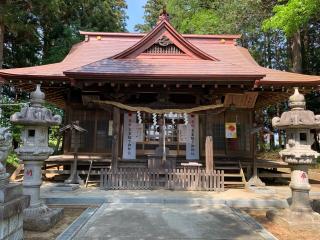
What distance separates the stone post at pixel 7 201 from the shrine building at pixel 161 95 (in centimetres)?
618

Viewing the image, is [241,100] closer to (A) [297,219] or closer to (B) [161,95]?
(B) [161,95]

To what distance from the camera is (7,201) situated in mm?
4422

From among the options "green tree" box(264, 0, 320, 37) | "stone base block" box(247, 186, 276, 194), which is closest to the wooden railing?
"stone base block" box(247, 186, 276, 194)

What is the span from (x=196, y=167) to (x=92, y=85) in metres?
4.69

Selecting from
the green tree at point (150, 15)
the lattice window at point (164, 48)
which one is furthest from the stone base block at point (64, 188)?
the green tree at point (150, 15)

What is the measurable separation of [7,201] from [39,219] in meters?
2.32

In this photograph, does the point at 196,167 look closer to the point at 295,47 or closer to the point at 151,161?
the point at 151,161

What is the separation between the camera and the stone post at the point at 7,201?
4293 mm

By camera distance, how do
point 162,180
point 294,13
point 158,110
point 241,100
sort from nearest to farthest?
point 162,180, point 158,110, point 241,100, point 294,13

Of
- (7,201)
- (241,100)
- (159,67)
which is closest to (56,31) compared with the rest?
(159,67)

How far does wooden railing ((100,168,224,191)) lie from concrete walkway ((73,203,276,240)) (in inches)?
80.0

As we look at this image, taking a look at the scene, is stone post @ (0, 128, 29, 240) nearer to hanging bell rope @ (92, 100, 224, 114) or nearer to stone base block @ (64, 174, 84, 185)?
hanging bell rope @ (92, 100, 224, 114)

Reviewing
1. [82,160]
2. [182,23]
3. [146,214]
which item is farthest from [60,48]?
[146,214]

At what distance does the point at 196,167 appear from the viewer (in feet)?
39.9
